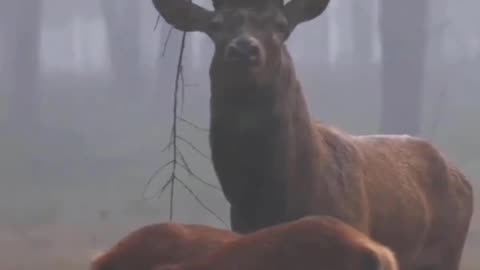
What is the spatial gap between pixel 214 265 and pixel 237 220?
0.74 metres

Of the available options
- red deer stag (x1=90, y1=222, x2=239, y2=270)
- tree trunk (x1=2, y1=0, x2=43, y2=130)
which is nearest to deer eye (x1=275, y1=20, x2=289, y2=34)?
red deer stag (x1=90, y1=222, x2=239, y2=270)

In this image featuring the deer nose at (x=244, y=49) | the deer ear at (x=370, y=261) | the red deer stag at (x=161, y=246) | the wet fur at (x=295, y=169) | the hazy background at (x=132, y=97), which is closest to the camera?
the deer ear at (x=370, y=261)

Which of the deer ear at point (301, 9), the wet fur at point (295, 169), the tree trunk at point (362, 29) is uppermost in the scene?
the deer ear at point (301, 9)

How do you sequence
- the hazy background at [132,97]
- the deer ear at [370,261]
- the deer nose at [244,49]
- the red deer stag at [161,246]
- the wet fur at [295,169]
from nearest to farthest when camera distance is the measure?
the deer ear at [370,261]
the red deer stag at [161,246]
the deer nose at [244,49]
the wet fur at [295,169]
the hazy background at [132,97]

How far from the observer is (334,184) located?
203cm

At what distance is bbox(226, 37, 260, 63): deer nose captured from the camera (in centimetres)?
178

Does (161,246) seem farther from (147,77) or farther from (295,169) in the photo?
(147,77)

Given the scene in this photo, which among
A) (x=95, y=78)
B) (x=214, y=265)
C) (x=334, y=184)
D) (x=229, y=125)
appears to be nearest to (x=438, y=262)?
(x=334, y=184)

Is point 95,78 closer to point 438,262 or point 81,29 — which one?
point 81,29

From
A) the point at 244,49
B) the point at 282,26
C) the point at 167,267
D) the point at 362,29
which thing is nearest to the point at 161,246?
the point at 167,267

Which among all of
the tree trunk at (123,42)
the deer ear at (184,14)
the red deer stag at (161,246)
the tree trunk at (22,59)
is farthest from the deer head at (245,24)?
the tree trunk at (22,59)

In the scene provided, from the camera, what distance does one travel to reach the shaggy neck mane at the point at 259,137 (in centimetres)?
187

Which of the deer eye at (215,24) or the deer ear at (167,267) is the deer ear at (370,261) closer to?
the deer ear at (167,267)

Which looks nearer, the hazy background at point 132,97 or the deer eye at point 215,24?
the deer eye at point 215,24
